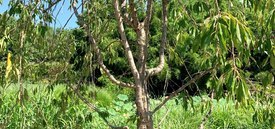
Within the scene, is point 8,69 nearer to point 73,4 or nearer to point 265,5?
point 73,4

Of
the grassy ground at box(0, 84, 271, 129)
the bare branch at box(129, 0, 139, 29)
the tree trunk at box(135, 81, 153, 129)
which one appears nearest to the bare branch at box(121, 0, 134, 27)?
the bare branch at box(129, 0, 139, 29)

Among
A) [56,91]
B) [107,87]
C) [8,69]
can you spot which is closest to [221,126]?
[56,91]

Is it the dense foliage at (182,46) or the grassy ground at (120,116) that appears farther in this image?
the grassy ground at (120,116)

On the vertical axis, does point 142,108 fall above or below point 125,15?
below

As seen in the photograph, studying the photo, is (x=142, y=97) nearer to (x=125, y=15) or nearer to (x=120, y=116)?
(x=125, y=15)

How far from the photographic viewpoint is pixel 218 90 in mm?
1666

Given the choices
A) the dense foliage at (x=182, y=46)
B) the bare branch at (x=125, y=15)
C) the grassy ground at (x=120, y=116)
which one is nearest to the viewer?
the dense foliage at (x=182, y=46)

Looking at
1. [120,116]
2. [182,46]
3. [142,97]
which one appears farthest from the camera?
[120,116]

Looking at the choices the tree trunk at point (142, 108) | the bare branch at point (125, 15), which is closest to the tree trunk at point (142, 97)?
the tree trunk at point (142, 108)

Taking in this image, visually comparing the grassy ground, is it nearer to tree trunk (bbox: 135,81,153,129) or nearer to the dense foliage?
the dense foliage

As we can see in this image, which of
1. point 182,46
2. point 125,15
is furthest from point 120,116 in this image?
point 125,15

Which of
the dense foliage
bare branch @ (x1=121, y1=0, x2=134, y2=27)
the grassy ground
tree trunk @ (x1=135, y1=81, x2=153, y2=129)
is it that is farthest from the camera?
the grassy ground

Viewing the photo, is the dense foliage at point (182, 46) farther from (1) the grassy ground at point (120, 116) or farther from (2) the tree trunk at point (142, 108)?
(1) the grassy ground at point (120, 116)

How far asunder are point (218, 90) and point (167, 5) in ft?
2.48
